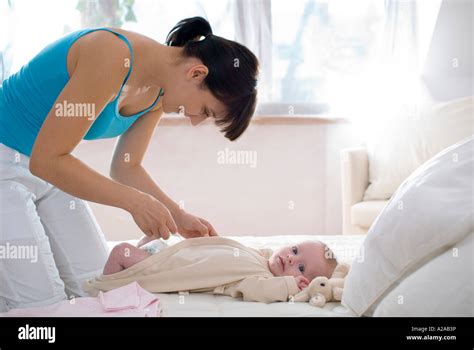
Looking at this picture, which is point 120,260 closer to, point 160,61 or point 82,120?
point 82,120

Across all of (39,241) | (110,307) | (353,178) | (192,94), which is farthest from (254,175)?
(110,307)

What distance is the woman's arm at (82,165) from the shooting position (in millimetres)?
1326

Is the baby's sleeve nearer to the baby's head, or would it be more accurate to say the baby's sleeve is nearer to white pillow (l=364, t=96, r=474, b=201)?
the baby's head

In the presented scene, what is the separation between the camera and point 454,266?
3.81ft

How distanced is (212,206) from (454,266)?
99.4 inches

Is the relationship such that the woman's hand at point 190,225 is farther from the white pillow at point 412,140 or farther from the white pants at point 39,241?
the white pillow at point 412,140

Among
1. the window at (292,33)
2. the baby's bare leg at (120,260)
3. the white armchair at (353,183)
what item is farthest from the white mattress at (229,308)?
the window at (292,33)

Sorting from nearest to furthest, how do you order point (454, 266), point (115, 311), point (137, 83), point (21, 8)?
point (454, 266) → point (115, 311) → point (137, 83) → point (21, 8)

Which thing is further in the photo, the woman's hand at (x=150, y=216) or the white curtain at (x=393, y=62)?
the white curtain at (x=393, y=62)

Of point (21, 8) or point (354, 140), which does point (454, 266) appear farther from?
point (21, 8)

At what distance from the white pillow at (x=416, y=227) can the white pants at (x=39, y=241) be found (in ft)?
2.19

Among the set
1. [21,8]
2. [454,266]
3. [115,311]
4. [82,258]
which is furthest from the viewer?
Answer: [21,8]

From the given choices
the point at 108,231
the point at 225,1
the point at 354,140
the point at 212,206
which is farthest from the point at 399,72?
the point at 108,231

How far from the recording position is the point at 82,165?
53.4 inches
